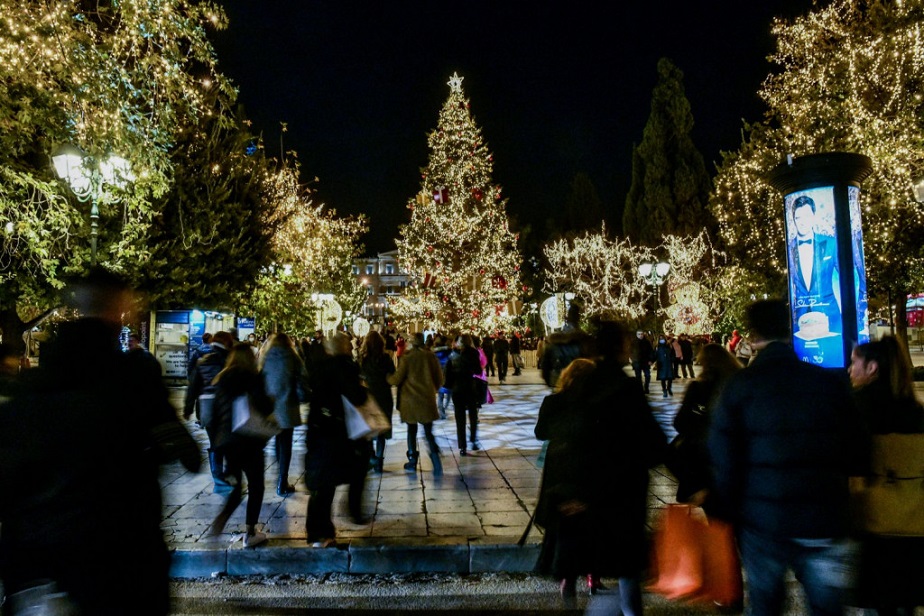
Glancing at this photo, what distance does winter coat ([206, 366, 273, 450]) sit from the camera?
586 centimetres

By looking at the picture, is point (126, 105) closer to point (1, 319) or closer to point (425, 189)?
point (1, 319)

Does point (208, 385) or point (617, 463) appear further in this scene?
point (208, 385)

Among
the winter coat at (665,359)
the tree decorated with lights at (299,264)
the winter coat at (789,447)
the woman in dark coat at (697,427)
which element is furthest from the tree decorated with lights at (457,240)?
the winter coat at (789,447)

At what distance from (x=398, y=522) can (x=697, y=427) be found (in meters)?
2.90

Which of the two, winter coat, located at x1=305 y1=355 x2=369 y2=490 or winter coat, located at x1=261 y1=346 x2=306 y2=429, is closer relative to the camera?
winter coat, located at x1=305 y1=355 x2=369 y2=490

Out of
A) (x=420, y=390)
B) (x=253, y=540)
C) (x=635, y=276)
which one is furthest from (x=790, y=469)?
(x=635, y=276)

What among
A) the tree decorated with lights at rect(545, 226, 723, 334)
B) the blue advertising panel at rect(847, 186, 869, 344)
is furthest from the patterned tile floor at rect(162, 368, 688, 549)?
the tree decorated with lights at rect(545, 226, 723, 334)

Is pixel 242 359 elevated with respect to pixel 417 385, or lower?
elevated

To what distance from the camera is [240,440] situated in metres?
5.83

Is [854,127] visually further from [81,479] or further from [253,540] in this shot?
[81,479]

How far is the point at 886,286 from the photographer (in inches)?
898

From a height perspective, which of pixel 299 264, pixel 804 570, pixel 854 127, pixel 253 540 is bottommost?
pixel 253 540

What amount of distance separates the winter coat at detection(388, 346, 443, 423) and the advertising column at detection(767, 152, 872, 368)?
23.9 feet

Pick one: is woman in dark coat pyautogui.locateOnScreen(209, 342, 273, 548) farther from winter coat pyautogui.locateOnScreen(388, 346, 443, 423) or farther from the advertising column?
the advertising column
